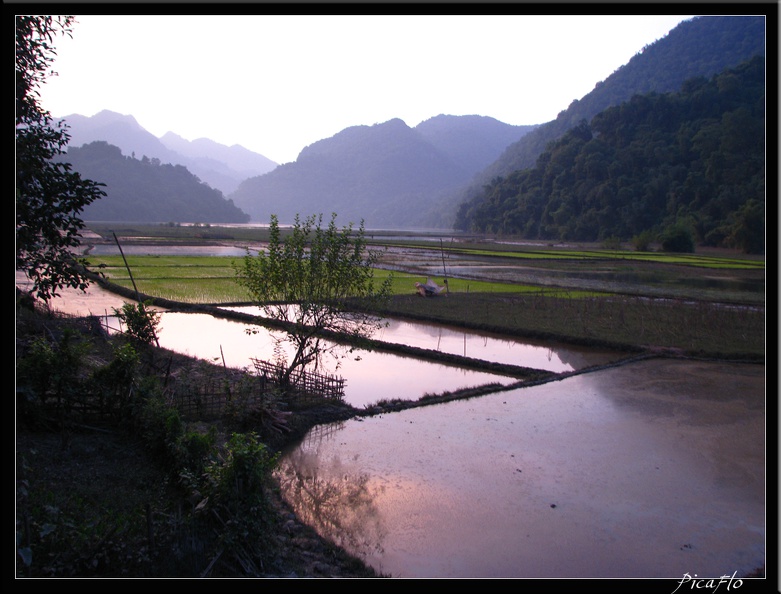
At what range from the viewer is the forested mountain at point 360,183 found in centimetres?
16188

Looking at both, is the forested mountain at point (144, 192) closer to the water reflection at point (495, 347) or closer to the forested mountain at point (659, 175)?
the forested mountain at point (659, 175)

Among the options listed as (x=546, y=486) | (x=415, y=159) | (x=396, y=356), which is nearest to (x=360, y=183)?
(x=415, y=159)

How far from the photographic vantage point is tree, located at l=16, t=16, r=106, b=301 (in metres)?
5.64

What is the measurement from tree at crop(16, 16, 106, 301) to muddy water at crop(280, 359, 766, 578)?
3959 millimetres

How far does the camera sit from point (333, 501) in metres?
6.87

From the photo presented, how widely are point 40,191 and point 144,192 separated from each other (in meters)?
116

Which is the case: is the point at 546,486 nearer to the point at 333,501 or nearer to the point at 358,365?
the point at 333,501

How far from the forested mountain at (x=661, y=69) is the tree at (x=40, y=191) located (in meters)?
104

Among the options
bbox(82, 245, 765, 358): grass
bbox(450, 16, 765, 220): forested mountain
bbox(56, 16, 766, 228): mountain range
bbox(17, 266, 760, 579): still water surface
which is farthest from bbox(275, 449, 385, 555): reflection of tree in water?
bbox(450, 16, 765, 220): forested mountain

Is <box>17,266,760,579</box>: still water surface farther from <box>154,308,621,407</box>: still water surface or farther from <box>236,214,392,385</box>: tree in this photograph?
<box>236,214,392,385</box>: tree

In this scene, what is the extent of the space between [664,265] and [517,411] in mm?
33627

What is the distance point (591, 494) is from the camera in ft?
23.5

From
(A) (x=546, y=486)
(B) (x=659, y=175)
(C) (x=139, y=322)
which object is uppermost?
(B) (x=659, y=175)
